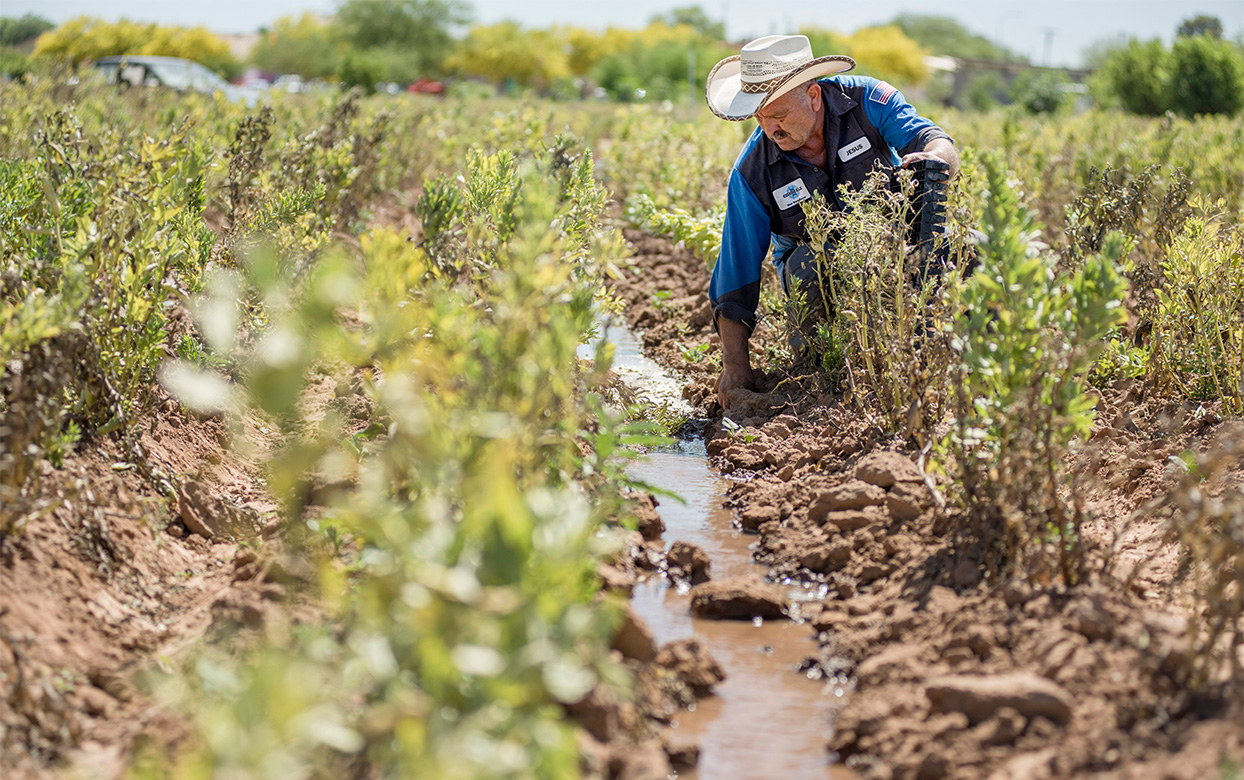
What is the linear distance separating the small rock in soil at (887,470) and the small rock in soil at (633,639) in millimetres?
1288

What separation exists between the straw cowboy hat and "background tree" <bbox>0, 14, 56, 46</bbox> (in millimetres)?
44694

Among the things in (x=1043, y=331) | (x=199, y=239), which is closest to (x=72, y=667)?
(x=199, y=239)

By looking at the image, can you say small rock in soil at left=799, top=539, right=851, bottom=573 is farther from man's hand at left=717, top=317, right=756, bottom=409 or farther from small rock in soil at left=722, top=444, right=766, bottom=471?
man's hand at left=717, top=317, right=756, bottom=409

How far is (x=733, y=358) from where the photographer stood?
4855 mm

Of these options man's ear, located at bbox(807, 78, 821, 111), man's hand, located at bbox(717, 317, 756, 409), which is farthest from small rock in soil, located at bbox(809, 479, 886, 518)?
man's ear, located at bbox(807, 78, 821, 111)

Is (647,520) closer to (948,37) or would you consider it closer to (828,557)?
(828,557)

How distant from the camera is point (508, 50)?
2174 inches

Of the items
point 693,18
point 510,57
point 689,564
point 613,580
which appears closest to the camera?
point 613,580

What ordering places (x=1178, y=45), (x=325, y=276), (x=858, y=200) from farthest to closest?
(x=1178, y=45) < (x=858, y=200) < (x=325, y=276)

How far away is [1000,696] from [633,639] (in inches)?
29.4

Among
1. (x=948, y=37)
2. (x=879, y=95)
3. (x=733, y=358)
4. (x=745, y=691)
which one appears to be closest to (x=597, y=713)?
(x=745, y=691)

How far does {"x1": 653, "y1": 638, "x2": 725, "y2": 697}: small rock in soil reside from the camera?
2.61m

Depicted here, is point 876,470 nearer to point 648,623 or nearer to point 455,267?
point 648,623

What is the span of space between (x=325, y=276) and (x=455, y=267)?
1.24 meters
